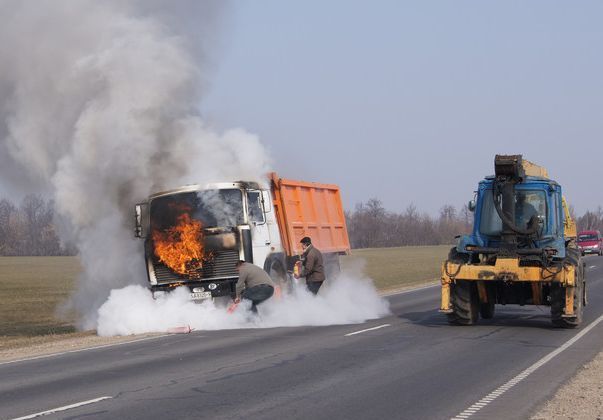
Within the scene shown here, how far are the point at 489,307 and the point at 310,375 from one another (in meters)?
8.64

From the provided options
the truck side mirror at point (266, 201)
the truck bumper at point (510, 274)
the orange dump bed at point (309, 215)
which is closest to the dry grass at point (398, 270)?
the orange dump bed at point (309, 215)

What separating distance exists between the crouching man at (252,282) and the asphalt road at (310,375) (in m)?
0.93

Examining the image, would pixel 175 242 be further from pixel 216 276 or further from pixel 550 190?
pixel 550 190

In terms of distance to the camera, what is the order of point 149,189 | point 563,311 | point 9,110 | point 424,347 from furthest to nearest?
point 9,110 → point 149,189 → point 563,311 → point 424,347

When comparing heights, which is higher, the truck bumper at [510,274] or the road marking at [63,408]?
the truck bumper at [510,274]

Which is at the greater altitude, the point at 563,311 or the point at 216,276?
the point at 216,276

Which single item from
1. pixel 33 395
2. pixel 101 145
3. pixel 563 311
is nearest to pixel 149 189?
pixel 101 145

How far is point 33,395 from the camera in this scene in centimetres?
953

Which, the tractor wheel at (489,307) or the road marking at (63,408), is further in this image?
the tractor wheel at (489,307)

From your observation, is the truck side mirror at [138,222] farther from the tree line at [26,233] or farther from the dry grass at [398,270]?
the tree line at [26,233]

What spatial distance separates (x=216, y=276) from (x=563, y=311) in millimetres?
7136

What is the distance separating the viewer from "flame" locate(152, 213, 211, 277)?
18.6 m

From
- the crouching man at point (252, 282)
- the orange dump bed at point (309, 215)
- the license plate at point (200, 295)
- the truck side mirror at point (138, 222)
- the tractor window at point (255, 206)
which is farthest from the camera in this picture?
the orange dump bed at point (309, 215)

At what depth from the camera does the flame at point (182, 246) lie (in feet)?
61.0
